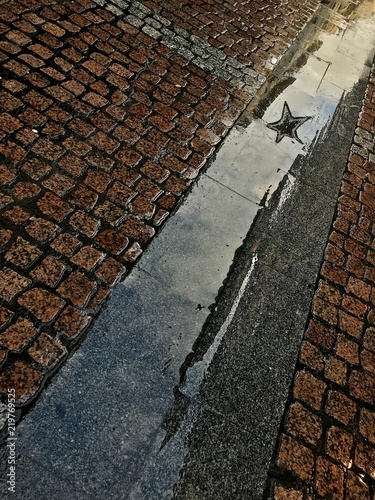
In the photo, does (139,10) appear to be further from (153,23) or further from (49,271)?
(49,271)

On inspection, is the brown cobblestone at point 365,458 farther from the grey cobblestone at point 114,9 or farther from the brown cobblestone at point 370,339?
the grey cobblestone at point 114,9

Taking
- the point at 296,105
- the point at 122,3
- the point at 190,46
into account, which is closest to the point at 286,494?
the point at 296,105

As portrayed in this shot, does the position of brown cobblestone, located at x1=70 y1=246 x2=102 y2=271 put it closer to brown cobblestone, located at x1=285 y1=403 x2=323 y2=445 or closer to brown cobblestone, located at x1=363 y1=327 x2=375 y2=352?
brown cobblestone, located at x1=285 y1=403 x2=323 y2=445

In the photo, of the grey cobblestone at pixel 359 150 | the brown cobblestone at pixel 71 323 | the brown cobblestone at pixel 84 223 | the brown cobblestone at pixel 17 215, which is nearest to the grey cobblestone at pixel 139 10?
the grey cobblestone at pixel 359 150

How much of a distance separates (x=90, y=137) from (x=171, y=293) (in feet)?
5.73

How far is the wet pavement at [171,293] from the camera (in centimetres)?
250

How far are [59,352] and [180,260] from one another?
1.22 metres

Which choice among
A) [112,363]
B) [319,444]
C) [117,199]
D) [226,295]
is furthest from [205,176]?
[319,444]

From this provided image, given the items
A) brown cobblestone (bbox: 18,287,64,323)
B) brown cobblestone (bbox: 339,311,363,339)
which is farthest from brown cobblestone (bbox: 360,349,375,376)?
brown cobblestone (bbox: 18,287,64,323)

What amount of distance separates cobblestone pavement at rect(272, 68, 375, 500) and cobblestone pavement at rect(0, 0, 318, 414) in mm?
1574

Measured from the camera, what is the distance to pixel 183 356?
2.91 meters

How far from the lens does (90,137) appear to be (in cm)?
385

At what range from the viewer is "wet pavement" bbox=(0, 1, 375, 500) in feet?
8.20

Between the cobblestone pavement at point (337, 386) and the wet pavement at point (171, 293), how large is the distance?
18 millimetres
